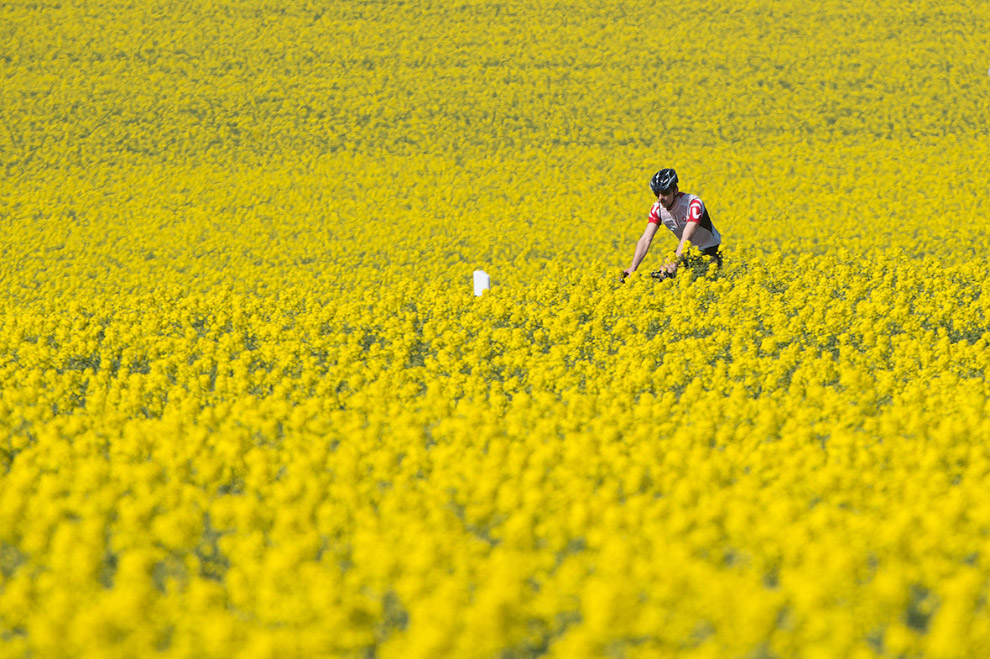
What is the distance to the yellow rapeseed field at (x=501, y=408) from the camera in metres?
2.70

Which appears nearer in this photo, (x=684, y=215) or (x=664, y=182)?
(x=664, y=182)

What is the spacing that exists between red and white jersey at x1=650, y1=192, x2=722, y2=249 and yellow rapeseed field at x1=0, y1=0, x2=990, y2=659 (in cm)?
57

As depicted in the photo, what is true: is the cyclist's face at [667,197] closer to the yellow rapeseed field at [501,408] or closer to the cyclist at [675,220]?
the cyclist at [675,220]

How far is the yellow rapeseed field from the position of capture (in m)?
2.70

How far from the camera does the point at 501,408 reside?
16.8 feet

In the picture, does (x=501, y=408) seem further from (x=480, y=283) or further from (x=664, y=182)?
(x=480, y=283)

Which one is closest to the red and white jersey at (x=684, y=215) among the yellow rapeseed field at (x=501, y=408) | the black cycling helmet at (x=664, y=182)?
the black cycling helmet at (x=664, y=182)

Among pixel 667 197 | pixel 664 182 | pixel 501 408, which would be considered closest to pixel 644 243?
pixel 667 197

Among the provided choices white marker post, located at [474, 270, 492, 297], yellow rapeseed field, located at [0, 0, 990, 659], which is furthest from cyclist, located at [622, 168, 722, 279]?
white marker post, located at [474, 270, 492, 297]

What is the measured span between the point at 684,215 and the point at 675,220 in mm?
111

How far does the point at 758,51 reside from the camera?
2459cm

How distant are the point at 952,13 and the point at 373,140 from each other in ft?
72.5

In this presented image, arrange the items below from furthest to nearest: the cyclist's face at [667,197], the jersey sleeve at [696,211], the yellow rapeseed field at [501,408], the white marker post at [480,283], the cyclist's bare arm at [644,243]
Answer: the white marker post at [480,283]
the cyclist's bare arm at [644,243]
the jersey sleeve at [696,211]
the cyclist's face at [667,197]
the yellow rapeseed field at [501,408]

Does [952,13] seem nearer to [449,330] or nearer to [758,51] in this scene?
[758,51]
